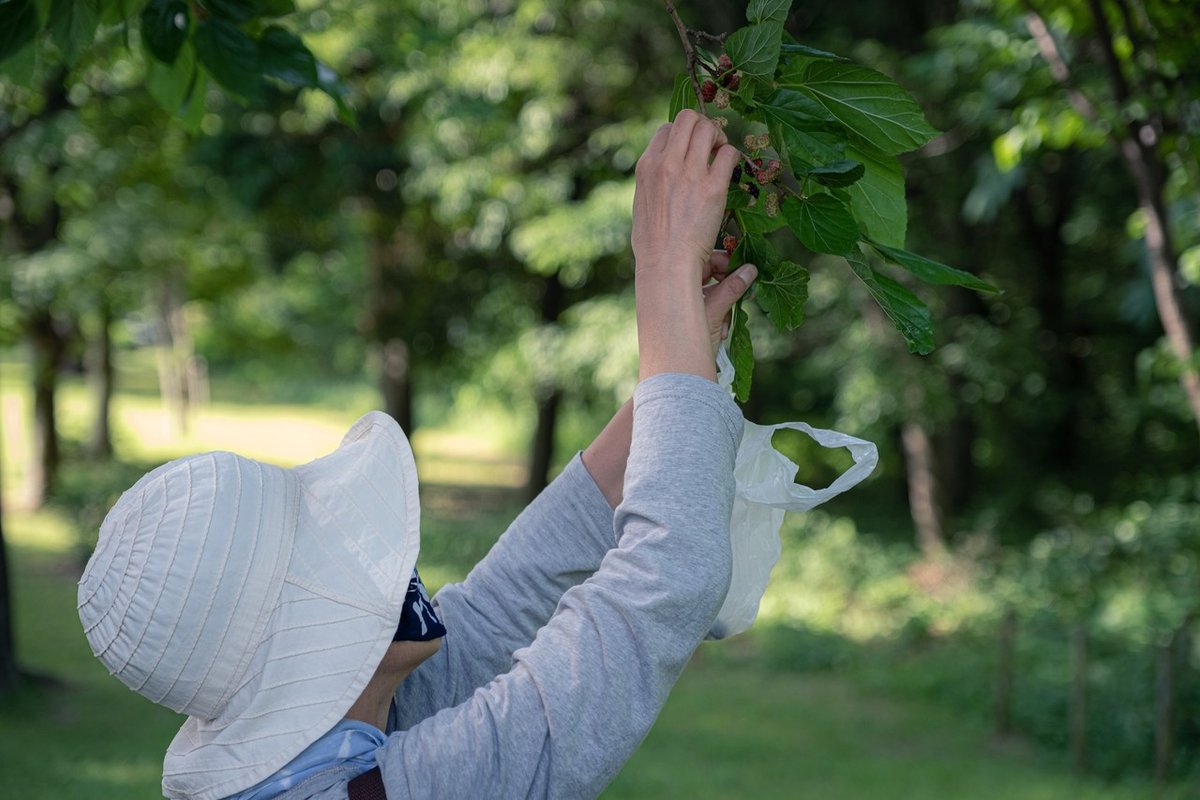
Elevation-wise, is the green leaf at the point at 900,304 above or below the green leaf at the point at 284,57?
below

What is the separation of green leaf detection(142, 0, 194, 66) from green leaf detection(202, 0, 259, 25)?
8 cm

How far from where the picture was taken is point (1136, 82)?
3918mm

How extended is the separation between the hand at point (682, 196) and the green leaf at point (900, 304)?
0.19 m

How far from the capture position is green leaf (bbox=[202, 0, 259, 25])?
2.03m

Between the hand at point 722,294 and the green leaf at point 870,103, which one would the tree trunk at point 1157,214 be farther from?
the hand at point 722,294

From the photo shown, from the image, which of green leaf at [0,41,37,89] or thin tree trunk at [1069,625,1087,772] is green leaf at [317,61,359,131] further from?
thin tree trunk at [1069,625,1087,772]

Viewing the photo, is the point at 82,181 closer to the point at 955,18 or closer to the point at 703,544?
the point at 955,18

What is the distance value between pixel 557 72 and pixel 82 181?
4.55 metres

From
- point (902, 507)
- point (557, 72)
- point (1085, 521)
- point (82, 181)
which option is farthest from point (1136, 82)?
point (902, 507)

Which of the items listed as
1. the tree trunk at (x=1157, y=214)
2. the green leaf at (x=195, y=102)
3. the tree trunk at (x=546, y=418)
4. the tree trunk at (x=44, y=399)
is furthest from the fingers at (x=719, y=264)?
the tree trunk at (x=44, y=399)

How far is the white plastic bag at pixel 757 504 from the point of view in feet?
4.30

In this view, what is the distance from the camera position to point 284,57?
7.20 ft

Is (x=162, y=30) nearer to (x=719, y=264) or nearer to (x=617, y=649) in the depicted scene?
(x=719, y=264)

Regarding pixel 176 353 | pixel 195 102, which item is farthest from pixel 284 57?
pixel 176 353
